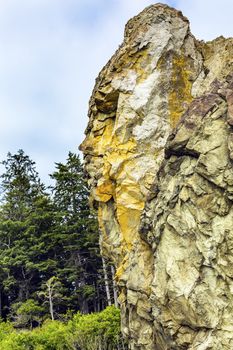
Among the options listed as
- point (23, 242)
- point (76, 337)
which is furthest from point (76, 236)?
point (76, 337)

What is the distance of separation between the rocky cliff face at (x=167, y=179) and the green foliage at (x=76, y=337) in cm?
359

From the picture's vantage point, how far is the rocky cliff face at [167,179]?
45.8 feet

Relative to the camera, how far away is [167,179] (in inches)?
640

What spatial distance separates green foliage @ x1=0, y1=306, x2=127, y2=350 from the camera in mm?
21859

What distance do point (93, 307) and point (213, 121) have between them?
86.2ft

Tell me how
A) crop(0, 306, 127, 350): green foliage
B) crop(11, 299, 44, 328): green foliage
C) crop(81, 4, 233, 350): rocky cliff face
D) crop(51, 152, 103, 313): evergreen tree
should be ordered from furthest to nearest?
crop(51, 152, 103, 313): evergreen tree → crop(11, 299, 44, 328): green foliage → crop(0, 306, 127, 350): green foliage → crop(81, 4, 233, 350): rocky cliff face

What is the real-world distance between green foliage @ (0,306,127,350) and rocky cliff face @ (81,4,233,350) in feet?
11.8

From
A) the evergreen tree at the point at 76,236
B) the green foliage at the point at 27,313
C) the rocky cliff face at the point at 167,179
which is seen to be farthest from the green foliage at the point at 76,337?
the evergreen tree at the point at 76,236

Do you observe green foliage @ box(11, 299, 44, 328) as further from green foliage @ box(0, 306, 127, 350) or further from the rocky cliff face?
the rocky cliff face

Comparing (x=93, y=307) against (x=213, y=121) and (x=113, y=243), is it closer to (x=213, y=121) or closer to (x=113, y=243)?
(x=113, y=243)

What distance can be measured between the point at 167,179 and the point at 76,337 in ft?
34.1

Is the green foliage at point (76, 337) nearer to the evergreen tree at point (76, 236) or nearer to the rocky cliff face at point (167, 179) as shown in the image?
the rocky cliff face at point (167, 179)

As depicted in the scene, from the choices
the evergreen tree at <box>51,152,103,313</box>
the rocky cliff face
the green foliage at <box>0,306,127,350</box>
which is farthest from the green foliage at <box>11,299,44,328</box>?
the rocky cliff face

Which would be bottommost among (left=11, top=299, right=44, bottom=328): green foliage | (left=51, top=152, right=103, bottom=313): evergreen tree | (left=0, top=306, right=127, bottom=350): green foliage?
(left=0, top=306, right=127, bottom=350): green foliage
